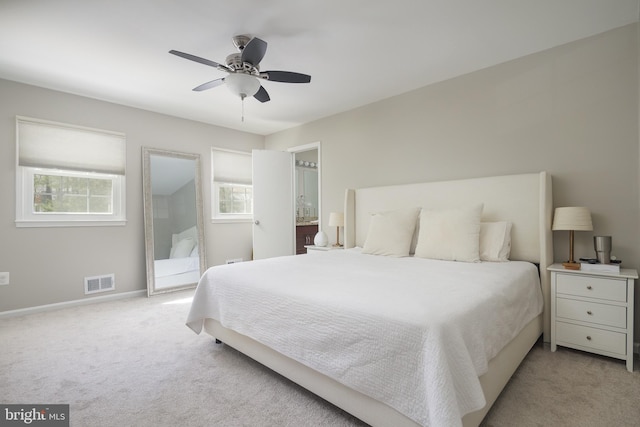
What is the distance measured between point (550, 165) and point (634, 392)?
1.70 metres

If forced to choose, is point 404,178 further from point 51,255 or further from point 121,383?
point 51,255

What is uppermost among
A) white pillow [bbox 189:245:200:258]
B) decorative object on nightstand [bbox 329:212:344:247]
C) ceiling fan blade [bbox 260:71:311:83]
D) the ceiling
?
the ceiling

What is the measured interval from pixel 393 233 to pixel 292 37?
6.48 feet

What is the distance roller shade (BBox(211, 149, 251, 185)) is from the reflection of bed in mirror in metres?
0.97

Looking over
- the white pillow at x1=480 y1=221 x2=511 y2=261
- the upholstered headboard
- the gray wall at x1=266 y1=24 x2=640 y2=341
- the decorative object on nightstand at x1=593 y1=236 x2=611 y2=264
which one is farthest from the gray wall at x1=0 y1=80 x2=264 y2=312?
the decorative object on nightstand at x1=593 y1=236 x2=611 y2=264

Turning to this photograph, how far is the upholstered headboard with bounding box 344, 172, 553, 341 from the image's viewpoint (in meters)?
2.46

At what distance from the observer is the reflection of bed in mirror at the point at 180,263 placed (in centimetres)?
415

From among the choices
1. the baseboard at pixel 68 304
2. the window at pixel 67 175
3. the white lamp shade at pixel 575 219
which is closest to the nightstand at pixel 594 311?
the white lamp shade at pixel 575 219

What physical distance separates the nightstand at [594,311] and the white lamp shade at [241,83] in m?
2.76

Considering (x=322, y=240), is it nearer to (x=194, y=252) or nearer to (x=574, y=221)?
(x=194, y=252)

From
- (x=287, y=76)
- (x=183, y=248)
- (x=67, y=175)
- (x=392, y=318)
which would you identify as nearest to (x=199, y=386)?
(x=392, y=318)

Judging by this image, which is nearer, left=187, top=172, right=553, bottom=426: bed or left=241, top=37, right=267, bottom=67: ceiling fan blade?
left=187, top=172, right=553, bottom=426: bed

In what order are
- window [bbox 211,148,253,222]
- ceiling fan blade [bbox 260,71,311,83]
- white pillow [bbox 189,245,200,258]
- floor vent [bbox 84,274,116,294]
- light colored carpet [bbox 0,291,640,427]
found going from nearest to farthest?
light colored carpet [bbox 0,291,640,427] < ceiling fan blade [bbox 260,71,311,83] < floor vent [bbox 84,274,116,294] < white pillow [bbox 189,245,200,258] < window [bbox 211,148,253,222]

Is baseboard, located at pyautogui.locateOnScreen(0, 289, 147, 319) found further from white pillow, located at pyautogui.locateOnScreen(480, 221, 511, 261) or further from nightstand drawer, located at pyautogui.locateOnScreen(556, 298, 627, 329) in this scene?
nightstand drawer, located at pyautogui.locateOnScreen(556, 298, 627, 329)
